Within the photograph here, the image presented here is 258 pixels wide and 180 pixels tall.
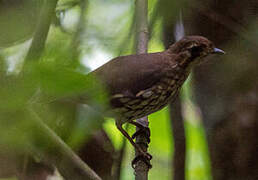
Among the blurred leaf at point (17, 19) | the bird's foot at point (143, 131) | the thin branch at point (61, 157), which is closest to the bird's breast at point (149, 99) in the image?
the bird's foot at point (143, 131)

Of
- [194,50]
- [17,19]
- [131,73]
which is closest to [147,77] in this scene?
[131,73]

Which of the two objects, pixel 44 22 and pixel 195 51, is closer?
pixel 44 22

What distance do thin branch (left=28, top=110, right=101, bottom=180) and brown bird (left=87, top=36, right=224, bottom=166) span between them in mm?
470

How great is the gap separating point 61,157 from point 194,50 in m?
1.20

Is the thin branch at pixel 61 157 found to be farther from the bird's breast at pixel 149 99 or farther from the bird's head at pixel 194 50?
the bird's head at pixel 194 50

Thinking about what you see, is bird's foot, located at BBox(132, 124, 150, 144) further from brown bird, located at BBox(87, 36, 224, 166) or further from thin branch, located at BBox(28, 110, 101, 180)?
thin branch, located at BBox(28, 110, 101, 180)

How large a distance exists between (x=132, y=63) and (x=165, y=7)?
22.4 inches

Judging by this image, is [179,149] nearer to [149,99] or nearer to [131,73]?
[149,99]

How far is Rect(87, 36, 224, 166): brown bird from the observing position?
278 centimetres

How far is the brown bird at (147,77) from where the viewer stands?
278cm

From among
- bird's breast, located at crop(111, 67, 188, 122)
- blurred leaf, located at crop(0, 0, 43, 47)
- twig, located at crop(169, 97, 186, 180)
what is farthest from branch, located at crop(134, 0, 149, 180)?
blurred leaf, located at crop(0, 0, 43, 47)

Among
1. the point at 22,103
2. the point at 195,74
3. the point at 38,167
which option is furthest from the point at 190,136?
the point at 22,103

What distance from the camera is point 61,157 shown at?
2463mm

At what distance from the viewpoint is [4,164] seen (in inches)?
93.3
